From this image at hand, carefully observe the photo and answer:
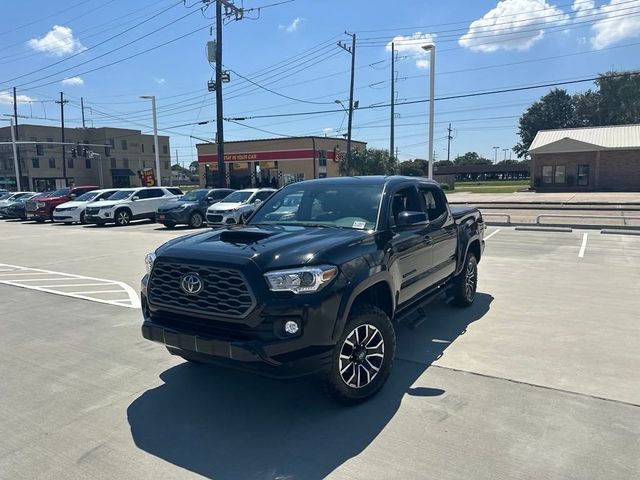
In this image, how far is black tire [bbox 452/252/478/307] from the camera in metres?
6.54

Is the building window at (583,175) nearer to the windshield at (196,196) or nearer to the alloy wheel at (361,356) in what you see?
the windshield at (196,196)

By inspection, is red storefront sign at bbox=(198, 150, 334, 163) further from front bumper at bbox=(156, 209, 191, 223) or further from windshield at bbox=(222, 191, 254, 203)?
front bumper at bbox=(156, 209, 191, 223)

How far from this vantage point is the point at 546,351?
501 cm

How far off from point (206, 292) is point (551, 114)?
9293 centimetres

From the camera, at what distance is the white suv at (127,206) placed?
21531 mm

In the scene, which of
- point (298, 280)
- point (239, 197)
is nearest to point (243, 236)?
point (298, 280)

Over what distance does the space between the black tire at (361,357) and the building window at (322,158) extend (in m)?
53.6

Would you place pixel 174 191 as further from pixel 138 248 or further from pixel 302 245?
pixel 302 245

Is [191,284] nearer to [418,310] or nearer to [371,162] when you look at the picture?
[418,310]

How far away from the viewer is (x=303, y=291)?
11.2ft

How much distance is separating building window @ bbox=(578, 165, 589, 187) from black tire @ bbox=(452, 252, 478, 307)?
40657 millimetres

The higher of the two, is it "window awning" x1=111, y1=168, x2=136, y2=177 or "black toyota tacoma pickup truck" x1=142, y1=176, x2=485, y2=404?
"window awning" x1=111, y1=168, x2=136, y2=177

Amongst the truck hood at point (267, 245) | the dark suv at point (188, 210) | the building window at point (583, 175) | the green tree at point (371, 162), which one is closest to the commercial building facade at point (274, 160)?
the green tree at point (371, 162)

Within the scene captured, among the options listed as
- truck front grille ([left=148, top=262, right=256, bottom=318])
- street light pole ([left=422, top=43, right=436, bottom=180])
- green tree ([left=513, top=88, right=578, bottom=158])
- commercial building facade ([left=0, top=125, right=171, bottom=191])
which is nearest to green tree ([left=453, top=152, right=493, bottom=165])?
green tree ([left=513, top=88, right=578, bottom=158])
